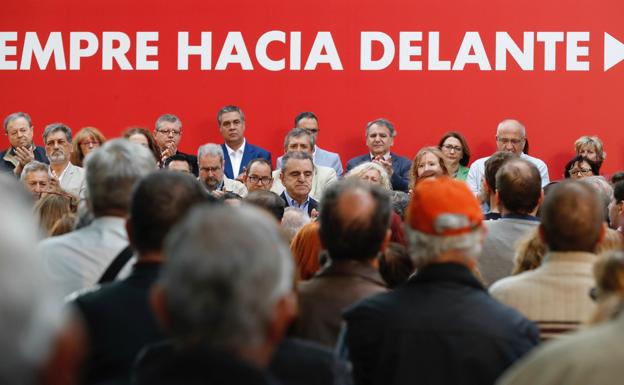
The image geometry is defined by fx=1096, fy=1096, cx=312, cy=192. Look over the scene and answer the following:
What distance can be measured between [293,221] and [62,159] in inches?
143

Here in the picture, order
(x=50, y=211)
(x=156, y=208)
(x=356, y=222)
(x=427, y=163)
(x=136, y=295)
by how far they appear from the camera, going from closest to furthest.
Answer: (x=136, y=295), (x=156, y=208), (x=356, y=222), (x=50, y=211), (x=427, y=163)

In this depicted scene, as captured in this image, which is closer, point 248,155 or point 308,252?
point 308,252

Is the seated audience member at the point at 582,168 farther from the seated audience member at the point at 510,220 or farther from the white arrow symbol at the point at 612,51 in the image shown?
the seated audience member at the point at 510,220

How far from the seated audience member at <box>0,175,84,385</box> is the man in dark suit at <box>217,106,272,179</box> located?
715 centimetres

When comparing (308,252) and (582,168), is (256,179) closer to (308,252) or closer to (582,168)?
(582,168)

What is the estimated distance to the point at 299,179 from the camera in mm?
6770

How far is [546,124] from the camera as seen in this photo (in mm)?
8945

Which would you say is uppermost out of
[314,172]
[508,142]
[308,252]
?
[508,142]

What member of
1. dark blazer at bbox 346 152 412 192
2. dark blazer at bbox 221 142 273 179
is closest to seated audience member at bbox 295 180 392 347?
dark blazer at bbox 346 152 412 192

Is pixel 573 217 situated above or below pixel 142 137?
below

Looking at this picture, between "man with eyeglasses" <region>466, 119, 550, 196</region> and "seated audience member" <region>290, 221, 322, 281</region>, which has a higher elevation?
"man with eyeglasses" <region>466, 119, 550, 196</region>

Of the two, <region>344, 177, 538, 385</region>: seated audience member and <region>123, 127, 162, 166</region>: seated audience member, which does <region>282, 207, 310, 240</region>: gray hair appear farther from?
<region>123, 127, 162, 166</region>: seated audience member

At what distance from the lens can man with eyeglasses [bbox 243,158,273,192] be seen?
694 cm

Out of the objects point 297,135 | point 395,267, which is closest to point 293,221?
point 395,267
